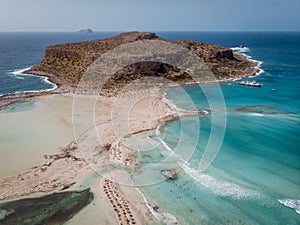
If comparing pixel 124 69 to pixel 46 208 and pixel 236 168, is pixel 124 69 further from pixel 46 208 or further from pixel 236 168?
pixel 46 208

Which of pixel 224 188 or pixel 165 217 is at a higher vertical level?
pixel 224 188

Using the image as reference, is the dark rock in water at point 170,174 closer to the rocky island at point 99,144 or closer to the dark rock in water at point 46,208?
the rocky island at point 99,144

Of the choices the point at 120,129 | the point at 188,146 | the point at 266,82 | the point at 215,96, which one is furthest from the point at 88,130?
the point at 266,82

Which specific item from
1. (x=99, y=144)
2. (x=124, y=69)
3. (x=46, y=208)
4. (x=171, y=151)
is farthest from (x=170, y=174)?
(x=124, y=69)

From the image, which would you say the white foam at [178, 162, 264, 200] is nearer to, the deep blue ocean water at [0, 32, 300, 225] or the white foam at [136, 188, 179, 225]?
the deep blue ocean water at [0, 32, 300, 225]

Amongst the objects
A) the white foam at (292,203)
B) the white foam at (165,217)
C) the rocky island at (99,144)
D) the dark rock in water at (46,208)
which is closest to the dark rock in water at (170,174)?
the rocky island at (99,144)

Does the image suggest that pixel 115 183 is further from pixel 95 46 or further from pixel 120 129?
pixel 95 46
